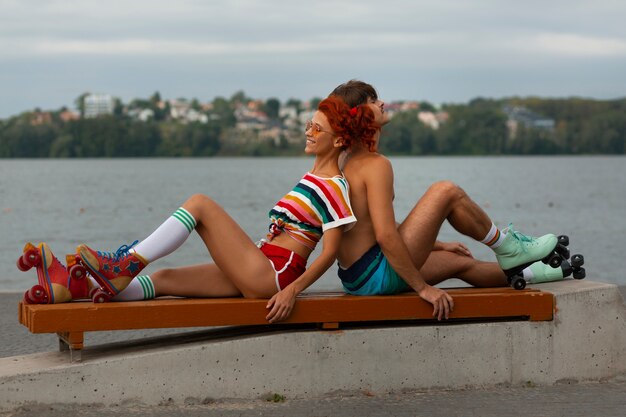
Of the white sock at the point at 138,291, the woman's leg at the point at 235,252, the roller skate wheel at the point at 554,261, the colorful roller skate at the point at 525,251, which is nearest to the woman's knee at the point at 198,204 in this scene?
the woman's leg at the point at 235,252

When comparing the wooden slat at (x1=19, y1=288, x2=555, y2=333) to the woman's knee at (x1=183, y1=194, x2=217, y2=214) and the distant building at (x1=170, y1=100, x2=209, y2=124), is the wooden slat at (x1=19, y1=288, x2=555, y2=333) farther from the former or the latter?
the distant building at (x1=170, y1=100, x2=209, y2=124)

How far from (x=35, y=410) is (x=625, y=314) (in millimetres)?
3714

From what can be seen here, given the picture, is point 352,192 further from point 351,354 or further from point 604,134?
point 604,134

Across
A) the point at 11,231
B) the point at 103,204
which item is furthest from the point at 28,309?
the point at 103,204

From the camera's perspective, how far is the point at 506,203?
54062 mm

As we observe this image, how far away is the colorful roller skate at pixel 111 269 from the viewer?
641 cm

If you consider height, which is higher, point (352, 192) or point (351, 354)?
point (352, 192)

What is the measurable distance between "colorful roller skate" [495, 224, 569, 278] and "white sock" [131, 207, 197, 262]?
6.80 ft

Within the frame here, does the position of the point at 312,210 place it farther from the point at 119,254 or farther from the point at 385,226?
the point at 119,254

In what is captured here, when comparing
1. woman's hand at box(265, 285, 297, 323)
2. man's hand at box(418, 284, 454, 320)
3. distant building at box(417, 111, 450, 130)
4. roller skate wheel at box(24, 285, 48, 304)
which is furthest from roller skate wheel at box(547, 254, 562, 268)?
distant building at box(417, 111, 450, 130)

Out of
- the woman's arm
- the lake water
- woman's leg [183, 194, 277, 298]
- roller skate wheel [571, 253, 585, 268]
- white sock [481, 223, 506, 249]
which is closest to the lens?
the woman's arm

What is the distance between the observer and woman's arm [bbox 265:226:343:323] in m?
6.52

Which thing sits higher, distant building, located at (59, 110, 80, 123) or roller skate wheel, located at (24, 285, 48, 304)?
distant building, located at (59, 110, 80, 123)

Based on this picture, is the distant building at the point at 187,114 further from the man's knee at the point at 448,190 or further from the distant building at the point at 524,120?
the man's knee at the point at 448,190
